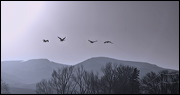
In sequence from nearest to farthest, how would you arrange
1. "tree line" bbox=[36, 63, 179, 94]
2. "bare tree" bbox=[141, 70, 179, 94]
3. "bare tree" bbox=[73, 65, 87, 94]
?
"tree line" bbox=[36, 63, 179, 94] → "bare tree" bbox=[141, 70, 179, 94] → "bare tree" bbox=[73, 65, 87, 94]

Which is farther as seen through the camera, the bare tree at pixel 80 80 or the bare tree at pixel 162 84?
the bare tree at pixel 80 80

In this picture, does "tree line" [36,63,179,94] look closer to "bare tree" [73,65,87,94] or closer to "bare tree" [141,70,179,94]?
"bare tree" [141,70,179,94]

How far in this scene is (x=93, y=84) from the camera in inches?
2670

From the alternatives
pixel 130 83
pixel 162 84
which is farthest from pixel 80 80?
pixel 162 84

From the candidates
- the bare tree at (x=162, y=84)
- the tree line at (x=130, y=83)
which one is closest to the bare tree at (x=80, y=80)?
the tree line at (x=130, y=83)

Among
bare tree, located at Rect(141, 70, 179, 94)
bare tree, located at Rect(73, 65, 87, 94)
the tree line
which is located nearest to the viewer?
the tree line

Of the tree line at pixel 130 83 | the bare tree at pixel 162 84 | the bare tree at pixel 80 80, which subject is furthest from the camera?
the bare tree at pixel 80 80

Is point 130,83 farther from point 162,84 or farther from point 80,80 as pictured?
point 80,80

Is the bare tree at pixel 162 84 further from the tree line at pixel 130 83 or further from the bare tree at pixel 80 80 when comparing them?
the bare tree at pixel 80 80

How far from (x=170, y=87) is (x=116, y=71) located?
64.1 feet

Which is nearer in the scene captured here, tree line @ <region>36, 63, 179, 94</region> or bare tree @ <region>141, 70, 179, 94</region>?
tree line @ <region>36, 63, 179, 94</region>

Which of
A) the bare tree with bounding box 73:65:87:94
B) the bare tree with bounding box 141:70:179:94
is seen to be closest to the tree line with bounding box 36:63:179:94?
the bare tree with bounding box 141:70:179:94

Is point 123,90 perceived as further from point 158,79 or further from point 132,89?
point 158,79

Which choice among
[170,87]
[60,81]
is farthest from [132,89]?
[60,81]
